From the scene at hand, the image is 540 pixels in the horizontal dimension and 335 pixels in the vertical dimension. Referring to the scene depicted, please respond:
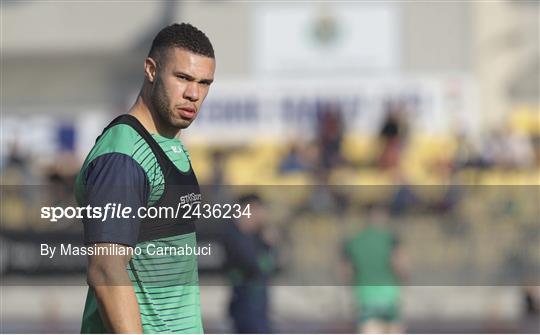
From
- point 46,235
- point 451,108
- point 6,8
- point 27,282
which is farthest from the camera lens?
point 6,8

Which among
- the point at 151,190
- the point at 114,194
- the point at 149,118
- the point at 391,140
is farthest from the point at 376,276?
the point at 391,140

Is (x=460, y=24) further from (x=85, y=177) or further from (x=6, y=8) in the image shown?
(x=85, y=177)

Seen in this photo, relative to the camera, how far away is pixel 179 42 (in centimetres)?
364

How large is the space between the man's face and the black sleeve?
22cm

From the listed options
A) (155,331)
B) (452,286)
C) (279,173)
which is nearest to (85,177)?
(155,331)

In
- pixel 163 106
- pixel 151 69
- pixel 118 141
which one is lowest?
pixel 118 141

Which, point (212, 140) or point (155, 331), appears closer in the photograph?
point (155, 331)

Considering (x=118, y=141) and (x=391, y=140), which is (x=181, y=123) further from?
(x=391, y=140)

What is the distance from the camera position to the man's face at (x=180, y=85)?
3598 millimetres

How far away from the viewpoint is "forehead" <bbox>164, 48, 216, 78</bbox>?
3619 mm

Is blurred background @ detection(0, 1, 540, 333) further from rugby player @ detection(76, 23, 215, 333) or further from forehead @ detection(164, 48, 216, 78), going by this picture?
forehead @ detection(164, 48, 216, 78)

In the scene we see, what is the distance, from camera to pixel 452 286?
1750cm

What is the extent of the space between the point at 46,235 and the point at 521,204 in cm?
687

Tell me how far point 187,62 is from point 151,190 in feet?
1.30
